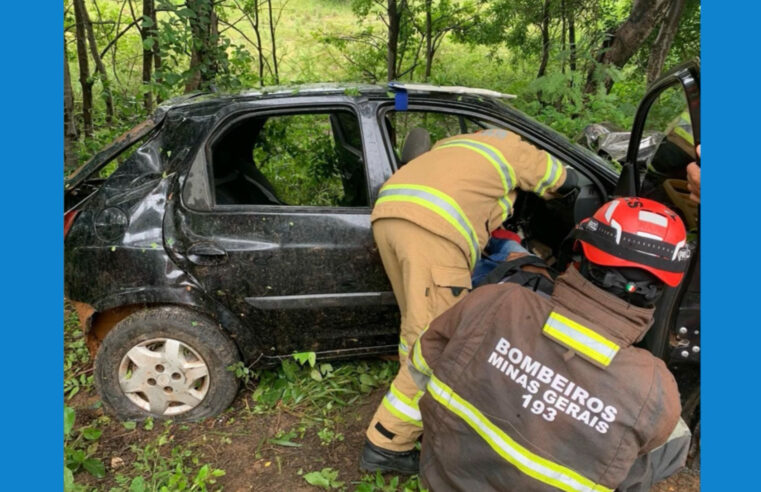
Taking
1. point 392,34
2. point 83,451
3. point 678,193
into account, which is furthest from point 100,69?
point 678,193

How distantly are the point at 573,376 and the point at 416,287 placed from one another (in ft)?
3.13

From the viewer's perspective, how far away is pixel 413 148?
2787 millimetres

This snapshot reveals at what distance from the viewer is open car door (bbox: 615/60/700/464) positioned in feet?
6.76

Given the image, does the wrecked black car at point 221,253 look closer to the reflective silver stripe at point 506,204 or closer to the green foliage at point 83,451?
the green foliage at point 83,451

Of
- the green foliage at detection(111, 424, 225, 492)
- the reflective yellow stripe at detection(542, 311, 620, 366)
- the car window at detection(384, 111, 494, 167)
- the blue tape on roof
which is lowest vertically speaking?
the green foliage at detection(111, 424, 225, 492)

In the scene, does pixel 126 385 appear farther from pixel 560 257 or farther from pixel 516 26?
pixel 516 26

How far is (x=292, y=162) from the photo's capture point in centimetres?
374

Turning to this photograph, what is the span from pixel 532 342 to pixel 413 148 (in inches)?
59.4

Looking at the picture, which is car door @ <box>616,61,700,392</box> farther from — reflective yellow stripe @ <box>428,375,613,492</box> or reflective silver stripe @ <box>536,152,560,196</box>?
reflective yellow stripe @ <box>428,375,613,492</box>

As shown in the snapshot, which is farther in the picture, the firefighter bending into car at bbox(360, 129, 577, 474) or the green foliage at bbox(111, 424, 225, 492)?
the green foliage at bbox(111, 424, 225, 492)

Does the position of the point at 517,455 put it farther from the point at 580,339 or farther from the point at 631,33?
the point at 631,33

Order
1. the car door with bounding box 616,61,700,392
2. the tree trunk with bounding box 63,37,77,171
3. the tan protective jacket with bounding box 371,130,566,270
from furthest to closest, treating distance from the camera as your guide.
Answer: the tree trunk with bounding box 63,37,77,171 < the tan protective jacket with bounding box 371,130,566,270 < the car door with bounding box 616,61,700,392

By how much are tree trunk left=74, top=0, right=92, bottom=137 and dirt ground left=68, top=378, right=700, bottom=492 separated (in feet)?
14.4

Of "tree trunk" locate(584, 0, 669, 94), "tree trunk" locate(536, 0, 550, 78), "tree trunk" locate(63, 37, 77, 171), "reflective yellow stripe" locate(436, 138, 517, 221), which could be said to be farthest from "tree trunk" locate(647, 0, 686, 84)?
"tree trunk" locate(63, 37, 77, 171)
